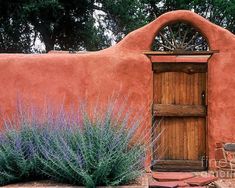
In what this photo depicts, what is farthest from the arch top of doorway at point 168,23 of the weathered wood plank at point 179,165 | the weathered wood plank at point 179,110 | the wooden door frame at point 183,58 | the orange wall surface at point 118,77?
the weathered wood plank at point 179,165

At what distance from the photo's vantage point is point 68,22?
66.6 ft

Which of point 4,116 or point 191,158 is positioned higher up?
point 4,116

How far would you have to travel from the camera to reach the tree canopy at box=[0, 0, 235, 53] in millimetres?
18969

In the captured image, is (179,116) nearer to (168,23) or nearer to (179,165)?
(179,165)

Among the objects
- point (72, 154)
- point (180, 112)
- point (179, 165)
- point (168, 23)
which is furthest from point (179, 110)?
point (72, 154)

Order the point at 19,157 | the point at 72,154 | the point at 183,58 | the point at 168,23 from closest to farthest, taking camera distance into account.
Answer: the point at 72,154, the point at 19,157, the point at 168,23, the point at 183,58

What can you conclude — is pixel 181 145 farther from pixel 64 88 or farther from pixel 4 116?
pixel 4 116

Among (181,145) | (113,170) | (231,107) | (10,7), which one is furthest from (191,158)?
(10,7)

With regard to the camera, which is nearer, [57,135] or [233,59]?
[57,135]

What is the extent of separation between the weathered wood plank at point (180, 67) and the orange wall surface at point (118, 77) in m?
0.23

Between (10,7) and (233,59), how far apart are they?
12.4 meters

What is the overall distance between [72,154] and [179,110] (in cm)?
368

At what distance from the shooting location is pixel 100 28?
2142 cm

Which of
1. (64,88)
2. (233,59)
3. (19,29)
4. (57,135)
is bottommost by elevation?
(57,135)
